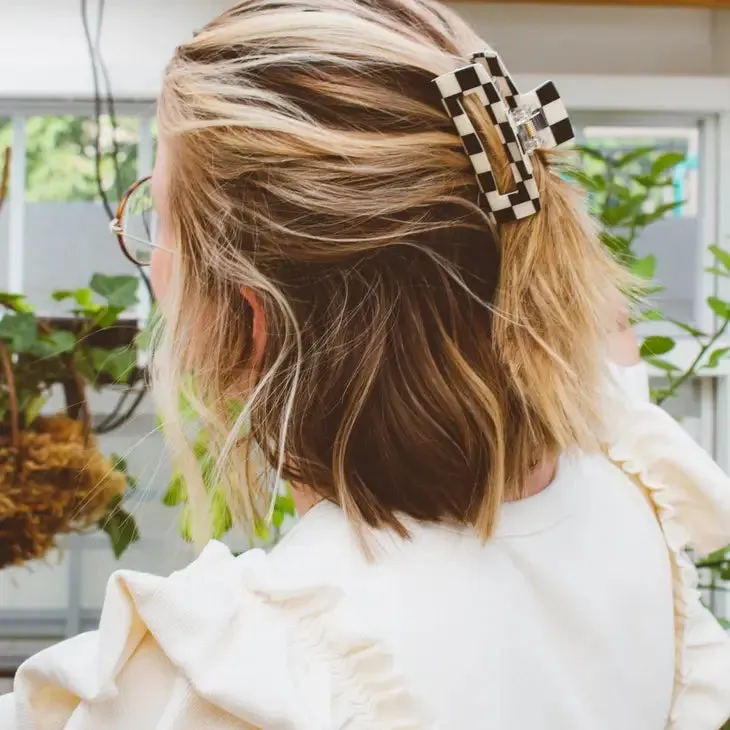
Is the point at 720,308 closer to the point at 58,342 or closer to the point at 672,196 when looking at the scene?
the point at 672,196

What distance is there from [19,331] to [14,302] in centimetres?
4

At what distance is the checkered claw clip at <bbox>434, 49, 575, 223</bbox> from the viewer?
52 cm

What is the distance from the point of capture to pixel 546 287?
1.85 ft

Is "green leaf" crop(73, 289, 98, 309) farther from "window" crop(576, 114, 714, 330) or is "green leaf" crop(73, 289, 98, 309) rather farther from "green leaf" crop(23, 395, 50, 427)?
"window" crop(576, 114, 714, 330)

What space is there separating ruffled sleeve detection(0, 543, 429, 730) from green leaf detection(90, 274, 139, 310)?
2.26ft

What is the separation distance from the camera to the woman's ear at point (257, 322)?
564 millimetres

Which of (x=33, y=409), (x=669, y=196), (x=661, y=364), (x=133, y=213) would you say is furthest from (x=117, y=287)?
(x=669, y=196)

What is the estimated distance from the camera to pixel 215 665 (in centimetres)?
47

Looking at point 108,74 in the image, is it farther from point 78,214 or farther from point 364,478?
point 364,478

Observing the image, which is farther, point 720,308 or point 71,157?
point 71,157

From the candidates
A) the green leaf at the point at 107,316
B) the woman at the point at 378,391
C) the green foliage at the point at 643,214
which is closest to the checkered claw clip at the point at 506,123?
the woman at the point at 378,391

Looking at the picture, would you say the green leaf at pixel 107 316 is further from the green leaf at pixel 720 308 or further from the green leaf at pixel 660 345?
the green leaf at pixel 720 308

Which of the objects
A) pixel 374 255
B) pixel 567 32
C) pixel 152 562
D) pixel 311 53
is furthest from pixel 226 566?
pixel 567 32

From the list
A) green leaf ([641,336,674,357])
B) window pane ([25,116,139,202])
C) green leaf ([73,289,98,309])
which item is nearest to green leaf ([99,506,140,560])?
green leaf ([73,289,98,309])
